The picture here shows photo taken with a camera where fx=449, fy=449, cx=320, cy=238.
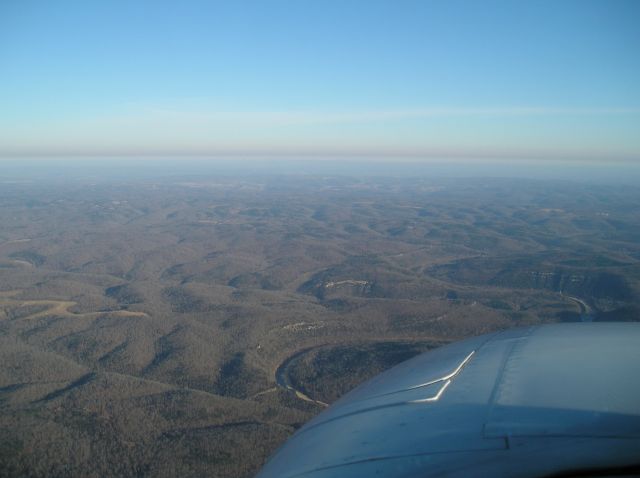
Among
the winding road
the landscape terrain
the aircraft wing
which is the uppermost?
the aircraft wing

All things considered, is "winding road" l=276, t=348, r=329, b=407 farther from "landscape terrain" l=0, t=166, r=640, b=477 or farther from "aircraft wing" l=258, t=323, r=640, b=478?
"aircraft wing" l=258, t=323, r=640, b=478

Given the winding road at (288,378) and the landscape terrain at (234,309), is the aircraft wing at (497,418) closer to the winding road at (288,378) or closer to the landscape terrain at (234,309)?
the landscape terrain at (234,309)

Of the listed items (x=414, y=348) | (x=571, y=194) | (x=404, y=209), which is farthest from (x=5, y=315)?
→ (x=571, y=194)

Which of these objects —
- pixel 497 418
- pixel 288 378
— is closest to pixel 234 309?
pixel 288 378

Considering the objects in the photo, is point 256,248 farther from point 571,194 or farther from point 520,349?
point 571,194

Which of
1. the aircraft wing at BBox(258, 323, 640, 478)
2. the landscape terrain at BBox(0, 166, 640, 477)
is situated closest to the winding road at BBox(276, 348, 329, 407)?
the landscape terrain at BBox(0, 166, 640, 477)

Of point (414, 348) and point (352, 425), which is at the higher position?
point (352, 425)
